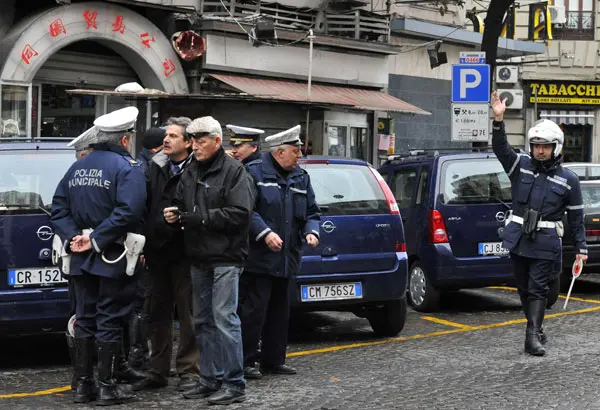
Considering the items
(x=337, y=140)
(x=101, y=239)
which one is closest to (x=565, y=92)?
(x=337, y=140)

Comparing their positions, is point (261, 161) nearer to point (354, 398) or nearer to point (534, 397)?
point (354, 398)

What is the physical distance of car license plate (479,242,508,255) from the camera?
12.0m

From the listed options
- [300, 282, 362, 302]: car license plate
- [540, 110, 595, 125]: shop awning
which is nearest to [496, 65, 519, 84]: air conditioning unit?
[540, 110, 595, 125]: shop awning

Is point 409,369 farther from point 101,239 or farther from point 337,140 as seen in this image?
point 337,140

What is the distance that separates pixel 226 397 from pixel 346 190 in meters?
3.22

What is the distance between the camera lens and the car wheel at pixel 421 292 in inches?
479

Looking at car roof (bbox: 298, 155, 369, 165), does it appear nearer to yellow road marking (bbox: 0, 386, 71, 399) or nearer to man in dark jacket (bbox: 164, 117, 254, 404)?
man in dark jacket (bbox: 164, 117, 254, 404)

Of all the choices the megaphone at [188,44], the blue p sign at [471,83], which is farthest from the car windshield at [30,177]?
the megaphone at [188,44]

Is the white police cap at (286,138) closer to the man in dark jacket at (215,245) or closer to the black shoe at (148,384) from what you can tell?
the man in dark jacket at (215,245)

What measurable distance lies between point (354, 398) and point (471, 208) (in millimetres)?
4861

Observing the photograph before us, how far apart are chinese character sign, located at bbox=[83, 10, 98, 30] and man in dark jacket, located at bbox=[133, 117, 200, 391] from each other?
396 inches

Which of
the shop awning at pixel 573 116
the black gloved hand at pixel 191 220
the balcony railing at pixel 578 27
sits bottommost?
the black gloved hand at pixel 191 220

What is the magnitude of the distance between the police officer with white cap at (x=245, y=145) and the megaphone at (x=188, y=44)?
10522mm

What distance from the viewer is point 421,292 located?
1236 centimetres
